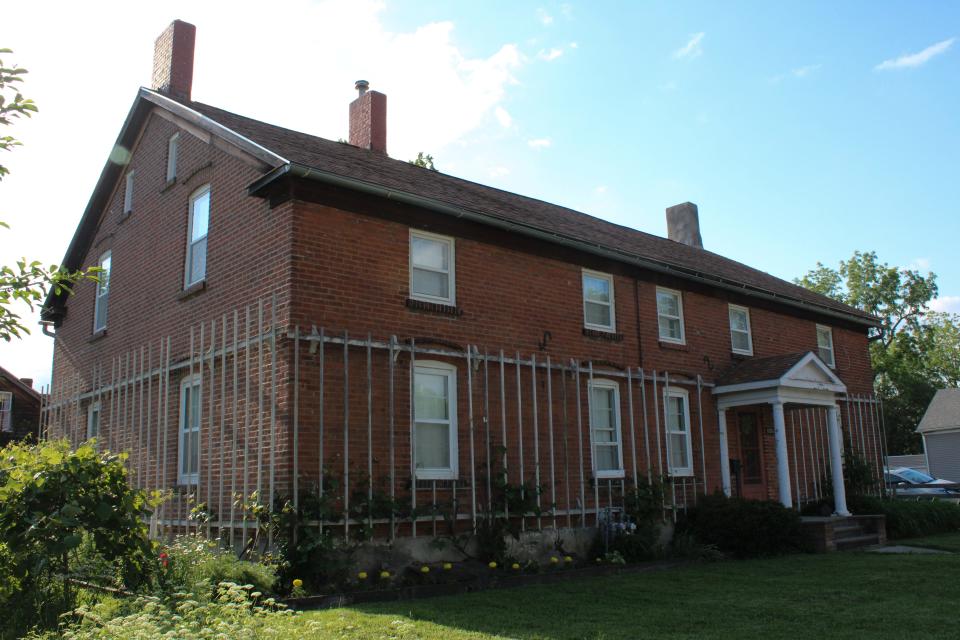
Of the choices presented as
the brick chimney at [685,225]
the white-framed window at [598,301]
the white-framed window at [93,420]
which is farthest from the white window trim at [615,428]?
the brick chimney at [685,225]

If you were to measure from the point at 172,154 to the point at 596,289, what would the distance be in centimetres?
821

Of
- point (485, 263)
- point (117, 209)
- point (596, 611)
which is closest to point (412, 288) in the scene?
point (485, 263)

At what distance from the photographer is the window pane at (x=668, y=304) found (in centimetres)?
1672

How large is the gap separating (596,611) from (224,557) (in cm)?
409

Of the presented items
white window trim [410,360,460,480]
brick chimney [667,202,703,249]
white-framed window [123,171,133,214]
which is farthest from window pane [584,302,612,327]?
brick chimney [667,202,703,249]

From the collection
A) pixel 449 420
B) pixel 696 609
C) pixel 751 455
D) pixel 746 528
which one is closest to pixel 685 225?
pixel 751 455

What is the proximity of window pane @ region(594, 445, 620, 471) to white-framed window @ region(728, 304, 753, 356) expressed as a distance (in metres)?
5.16

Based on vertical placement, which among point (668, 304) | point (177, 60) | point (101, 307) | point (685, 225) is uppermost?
point (177, 60)

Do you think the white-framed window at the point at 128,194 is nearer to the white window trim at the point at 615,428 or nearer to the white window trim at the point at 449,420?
the white window trim at the point at 449,420

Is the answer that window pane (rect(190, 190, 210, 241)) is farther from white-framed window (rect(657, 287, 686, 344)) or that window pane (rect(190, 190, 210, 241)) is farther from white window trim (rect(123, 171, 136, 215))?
white-framed window (rect(657, 287, 686, 344))

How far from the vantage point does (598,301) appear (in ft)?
50.4

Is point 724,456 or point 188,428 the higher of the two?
point 188,428

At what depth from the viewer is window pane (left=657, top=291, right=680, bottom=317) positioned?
1672 cm

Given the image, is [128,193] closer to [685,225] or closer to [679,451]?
[679,451]
